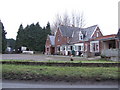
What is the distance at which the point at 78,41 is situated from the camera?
3938cm

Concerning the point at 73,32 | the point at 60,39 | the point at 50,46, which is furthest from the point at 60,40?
the point at 50,46

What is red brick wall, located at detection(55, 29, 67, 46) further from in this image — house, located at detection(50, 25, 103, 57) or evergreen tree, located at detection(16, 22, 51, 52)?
evergreen tree, located at detection(16, 22, 51, 52)

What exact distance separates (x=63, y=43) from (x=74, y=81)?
117 feet

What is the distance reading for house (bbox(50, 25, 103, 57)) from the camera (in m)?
34.2

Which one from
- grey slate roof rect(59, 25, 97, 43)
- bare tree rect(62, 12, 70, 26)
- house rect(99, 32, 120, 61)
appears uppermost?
bare tree rect(62, 12, 70, 26)

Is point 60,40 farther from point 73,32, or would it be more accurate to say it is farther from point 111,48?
point 111,48

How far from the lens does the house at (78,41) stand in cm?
3422

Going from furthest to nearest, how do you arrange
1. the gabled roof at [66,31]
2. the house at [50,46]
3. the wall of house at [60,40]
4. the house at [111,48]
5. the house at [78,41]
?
1. the house at [50,46]
2. the gabled roof at [66,31]
3. the wall of house at [60,40]
4. the house at [78,41]
5. the house at [111,48]

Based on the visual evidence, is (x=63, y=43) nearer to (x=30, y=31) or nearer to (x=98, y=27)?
(x=98, y=27)

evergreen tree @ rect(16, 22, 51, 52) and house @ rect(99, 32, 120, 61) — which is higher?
evergreen tree @ rect(16, 22, 51, 52)

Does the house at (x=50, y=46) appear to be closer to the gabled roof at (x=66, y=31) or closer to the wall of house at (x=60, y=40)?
the wall of house at (x=60, y=40)

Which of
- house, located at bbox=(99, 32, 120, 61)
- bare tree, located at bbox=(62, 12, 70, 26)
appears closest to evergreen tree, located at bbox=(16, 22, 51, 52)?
bare tree, located at bbox=(62, 12, 70, 26)

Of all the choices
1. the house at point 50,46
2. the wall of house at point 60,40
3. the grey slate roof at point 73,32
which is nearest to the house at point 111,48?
the grey slate roof at point 73,32

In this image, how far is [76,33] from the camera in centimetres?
4416
